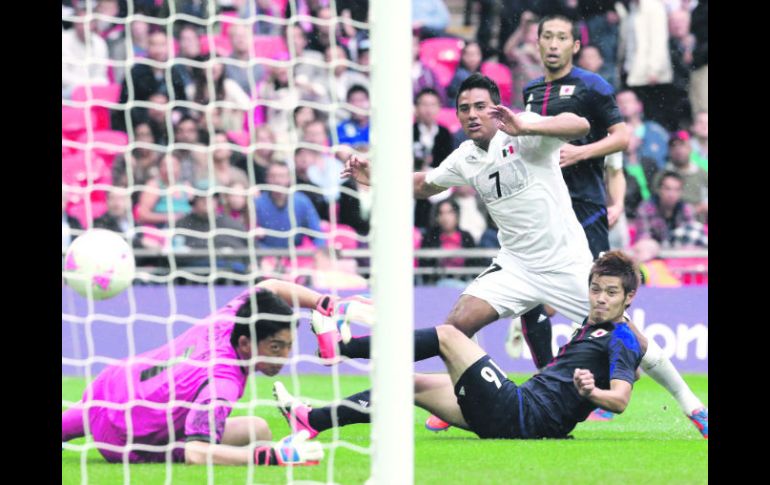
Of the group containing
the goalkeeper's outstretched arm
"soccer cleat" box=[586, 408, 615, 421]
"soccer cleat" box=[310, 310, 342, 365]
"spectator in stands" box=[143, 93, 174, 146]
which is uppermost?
"spectator in stands" box=[143, 93, 174, 146]

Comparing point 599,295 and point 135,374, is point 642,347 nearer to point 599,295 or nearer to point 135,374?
point 599,295

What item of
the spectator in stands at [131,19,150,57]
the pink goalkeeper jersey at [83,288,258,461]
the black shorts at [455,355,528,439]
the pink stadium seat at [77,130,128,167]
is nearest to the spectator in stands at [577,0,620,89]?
the spectator in stands at [131,19,150,57]

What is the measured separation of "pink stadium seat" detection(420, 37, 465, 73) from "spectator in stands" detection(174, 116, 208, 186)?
102 inches

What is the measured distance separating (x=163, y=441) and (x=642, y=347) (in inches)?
90.8

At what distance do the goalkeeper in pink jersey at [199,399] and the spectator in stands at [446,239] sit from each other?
16.7 feet

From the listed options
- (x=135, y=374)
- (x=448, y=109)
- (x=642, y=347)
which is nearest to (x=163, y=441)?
(x=135, y=374)

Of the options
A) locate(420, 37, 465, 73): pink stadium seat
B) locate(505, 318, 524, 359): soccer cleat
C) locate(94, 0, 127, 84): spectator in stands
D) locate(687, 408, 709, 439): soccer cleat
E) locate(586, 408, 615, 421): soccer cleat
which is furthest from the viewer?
locate(420, 37, 465, 73): pink stadium seat

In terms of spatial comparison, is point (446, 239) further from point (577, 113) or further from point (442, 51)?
point (577, 113)

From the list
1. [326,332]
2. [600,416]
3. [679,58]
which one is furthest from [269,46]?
[326,332]

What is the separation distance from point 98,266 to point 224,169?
186 inches

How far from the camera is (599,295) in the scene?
5.84m

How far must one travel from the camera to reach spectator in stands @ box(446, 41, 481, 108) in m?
11.6

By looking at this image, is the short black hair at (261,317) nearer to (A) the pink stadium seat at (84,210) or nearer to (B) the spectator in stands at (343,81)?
(A) the pink stadium seat at (84,210)

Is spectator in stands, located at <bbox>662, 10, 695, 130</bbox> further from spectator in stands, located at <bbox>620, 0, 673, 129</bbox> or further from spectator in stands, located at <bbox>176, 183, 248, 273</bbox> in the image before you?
spectator in stands, located at <bbox>176, 183, 248, 273</bbox>
